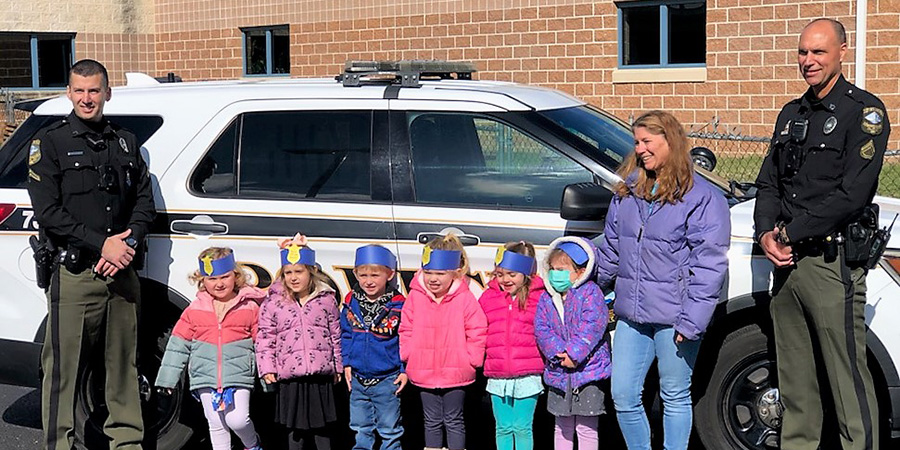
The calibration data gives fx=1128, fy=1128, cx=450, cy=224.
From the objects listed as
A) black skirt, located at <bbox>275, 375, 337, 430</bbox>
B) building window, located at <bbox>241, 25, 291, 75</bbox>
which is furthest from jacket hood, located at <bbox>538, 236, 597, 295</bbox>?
building window, located at <bbox>241, 25, 291, 75</bbox>

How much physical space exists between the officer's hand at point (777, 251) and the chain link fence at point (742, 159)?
21.2 feet

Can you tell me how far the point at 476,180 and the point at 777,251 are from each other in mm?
1442

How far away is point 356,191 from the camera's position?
5492 mm

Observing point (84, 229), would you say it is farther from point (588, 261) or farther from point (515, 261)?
point (588, 261)

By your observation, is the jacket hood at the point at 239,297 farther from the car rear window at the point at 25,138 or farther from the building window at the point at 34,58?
the building window at the point at 34,58

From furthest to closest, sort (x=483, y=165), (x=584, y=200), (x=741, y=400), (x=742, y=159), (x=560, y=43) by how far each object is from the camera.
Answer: (x=560, y=43), (x=742, y=159), (x=483, y=165), (x=741, y=400), (x=584, y=200)

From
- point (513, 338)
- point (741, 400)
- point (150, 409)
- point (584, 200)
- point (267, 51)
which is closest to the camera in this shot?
point (584, 200)

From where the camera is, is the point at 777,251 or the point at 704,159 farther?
the point at 704,159

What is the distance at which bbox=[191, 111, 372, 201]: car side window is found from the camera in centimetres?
555

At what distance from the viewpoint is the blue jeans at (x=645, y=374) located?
4.91 m

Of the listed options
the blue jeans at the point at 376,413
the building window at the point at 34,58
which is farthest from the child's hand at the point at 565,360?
the building window at the point at 34,58

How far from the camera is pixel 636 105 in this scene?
1545 cm

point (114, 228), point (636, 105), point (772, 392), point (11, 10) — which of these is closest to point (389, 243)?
point (114, 228)

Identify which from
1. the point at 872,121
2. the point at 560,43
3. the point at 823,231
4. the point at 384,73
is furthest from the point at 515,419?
the point at 560,43
